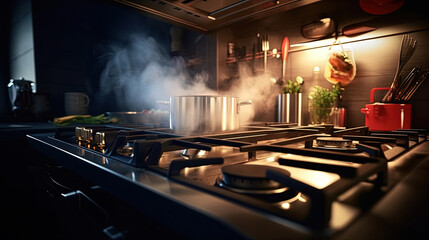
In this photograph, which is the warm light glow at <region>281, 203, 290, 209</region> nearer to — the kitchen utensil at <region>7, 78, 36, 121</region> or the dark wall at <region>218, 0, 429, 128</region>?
the dark wall at <region>218, 0, 429, 128</region>

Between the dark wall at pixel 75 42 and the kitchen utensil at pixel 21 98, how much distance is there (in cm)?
18

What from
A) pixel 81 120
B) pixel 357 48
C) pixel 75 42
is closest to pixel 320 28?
pixel 357 48

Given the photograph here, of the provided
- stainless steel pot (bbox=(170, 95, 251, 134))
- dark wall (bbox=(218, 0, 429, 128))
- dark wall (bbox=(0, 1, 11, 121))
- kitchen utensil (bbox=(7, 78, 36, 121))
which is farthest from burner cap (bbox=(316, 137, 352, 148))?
dark wall (bbox=(0, 1, 11, 121))

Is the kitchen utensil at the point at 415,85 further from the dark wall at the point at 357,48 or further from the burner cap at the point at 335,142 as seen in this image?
the burner cap at the point at 335,142

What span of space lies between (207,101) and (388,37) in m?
1.00

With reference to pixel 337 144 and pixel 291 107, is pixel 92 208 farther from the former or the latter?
pixel 291 107

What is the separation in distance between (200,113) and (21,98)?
1550 millimetres

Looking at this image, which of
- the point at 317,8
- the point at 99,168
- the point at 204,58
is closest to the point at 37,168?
the point at 99,168

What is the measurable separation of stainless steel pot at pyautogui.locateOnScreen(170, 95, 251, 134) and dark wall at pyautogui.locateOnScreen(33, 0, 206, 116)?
1449mm

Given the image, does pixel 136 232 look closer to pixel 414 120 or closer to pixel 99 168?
pixel 99 168

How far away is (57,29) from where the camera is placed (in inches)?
72.8

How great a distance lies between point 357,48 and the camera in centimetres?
121

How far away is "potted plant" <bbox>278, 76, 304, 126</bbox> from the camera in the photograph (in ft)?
4.25

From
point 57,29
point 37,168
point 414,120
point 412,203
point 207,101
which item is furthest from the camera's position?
point 57,29
